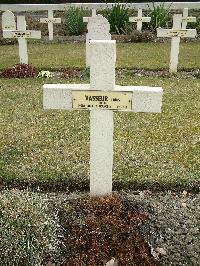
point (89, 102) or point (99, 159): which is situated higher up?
point (89, 102)

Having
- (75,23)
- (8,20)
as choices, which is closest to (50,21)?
(75,23)

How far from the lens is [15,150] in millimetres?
5930

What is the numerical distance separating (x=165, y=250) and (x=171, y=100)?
4.50 metres

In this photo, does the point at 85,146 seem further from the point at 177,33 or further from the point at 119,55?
the point at 119,55

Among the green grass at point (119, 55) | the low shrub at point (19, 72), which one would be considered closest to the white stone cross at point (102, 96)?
the low shrub at point (19, 72)

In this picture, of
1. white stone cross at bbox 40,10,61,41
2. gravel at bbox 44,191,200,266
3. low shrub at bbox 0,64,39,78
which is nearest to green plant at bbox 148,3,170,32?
white stone cross at bbox 40,10,61,41

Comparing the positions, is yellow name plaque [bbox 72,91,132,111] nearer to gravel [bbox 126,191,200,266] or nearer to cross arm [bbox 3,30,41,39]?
gravel [bbox 126,191,200,266]

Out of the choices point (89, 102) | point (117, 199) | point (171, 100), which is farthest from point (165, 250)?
point (171, 100)

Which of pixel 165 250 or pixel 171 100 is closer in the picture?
pixel 165 250

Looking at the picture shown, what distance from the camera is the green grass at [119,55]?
1121 cm

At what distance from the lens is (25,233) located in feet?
12.3

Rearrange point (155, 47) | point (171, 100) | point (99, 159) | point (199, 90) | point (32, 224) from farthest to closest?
point (155, 47)
point (199, 90)
point (171, 100)
point (99, 159)
point (32, 224)

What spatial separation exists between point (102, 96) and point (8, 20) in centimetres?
694

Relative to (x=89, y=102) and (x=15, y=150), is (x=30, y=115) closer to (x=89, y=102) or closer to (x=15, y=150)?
(x=15, y=150)
